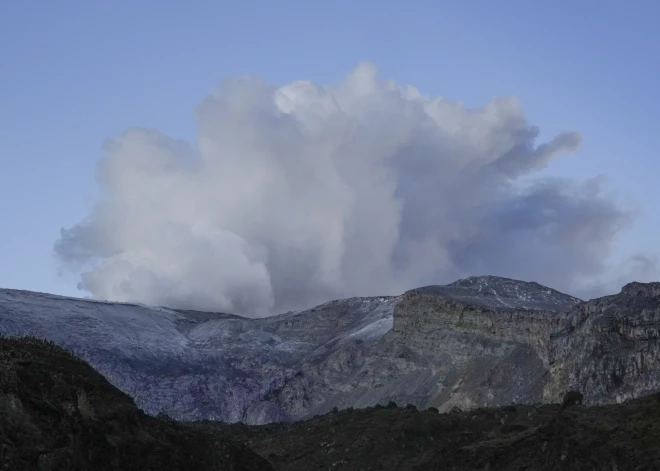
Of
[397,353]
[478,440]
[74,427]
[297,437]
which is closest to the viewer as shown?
[74,427]

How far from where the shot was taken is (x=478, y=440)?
52.2 meters

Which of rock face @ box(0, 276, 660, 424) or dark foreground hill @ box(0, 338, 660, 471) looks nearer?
dark foreground hill @ box(0, 338, 660, 471)

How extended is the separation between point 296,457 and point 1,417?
3965cm

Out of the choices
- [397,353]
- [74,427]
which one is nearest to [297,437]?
[74,427]

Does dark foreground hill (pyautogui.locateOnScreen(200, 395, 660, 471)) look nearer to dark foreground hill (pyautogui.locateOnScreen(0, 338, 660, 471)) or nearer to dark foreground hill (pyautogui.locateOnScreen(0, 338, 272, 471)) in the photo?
dark foreground hill (pyautogui.locateOnScreen(0, 338, 660, 471))

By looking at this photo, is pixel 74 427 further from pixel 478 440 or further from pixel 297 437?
pixel 297 437

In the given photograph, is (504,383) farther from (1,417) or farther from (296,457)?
(1,417)

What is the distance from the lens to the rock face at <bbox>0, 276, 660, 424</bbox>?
291 feet

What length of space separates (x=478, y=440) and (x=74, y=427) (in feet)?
103

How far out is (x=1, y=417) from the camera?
2461 cm

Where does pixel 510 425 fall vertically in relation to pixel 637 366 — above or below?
below

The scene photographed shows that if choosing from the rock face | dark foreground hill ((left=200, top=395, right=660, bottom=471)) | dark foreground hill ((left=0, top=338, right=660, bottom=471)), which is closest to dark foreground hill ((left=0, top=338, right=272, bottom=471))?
dark foreground hill ((left=0, top=338, right=660, bottom=471))

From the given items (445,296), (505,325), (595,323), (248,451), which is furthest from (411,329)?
(248,451)

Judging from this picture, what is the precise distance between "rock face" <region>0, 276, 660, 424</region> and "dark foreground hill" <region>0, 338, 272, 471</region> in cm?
5923
